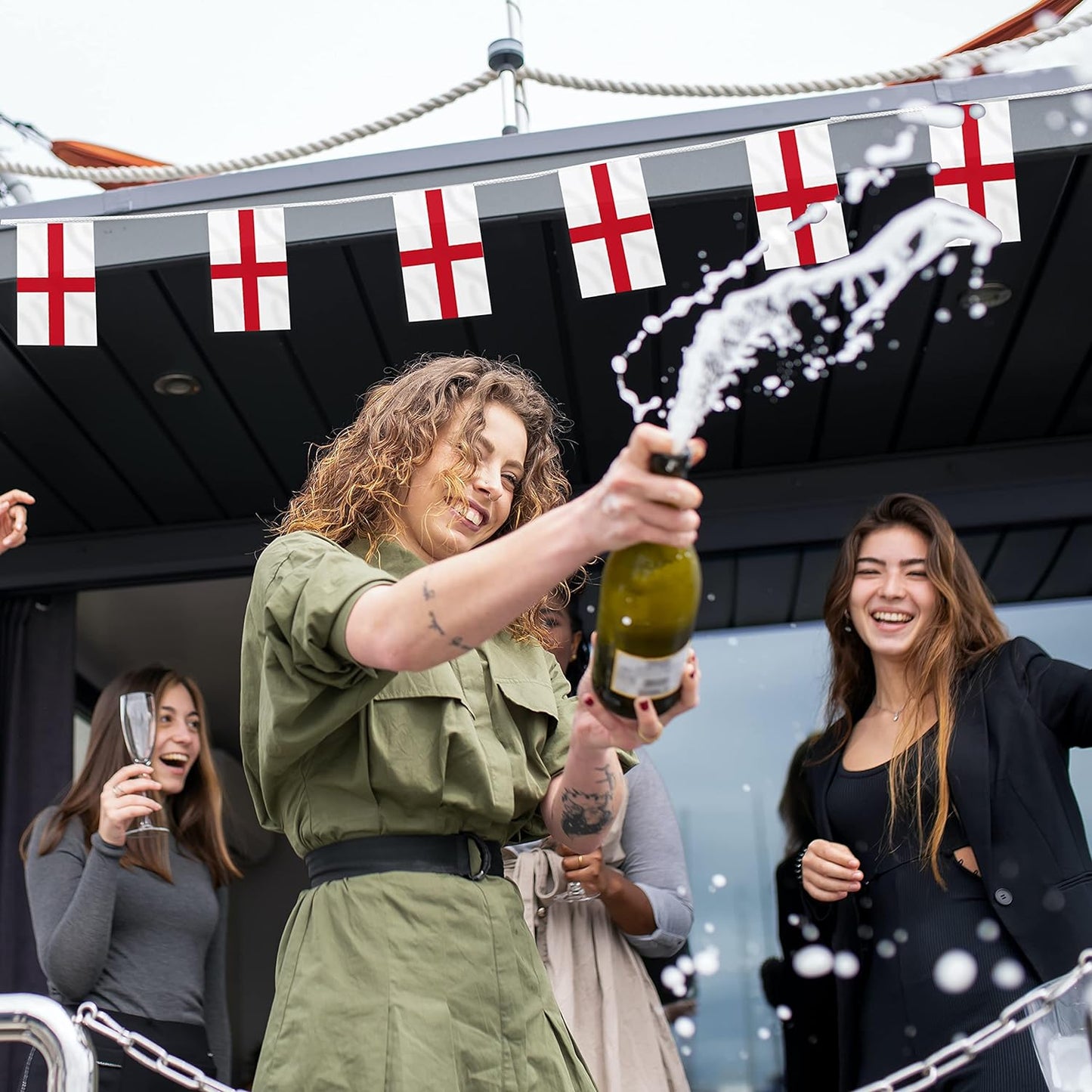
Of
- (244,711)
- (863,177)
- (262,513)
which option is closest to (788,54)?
(863,177)

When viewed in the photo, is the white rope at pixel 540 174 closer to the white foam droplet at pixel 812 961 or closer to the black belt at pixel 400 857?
the black belt at pixel 400 857

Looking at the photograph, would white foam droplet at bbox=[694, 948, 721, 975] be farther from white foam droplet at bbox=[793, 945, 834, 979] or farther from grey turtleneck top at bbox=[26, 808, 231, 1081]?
grey turtleneck top at bbox=[26, 808, 231, 1081]

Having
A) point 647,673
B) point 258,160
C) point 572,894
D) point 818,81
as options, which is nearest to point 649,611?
point 647,673

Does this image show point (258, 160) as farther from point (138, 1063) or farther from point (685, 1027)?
point (685, 1027)

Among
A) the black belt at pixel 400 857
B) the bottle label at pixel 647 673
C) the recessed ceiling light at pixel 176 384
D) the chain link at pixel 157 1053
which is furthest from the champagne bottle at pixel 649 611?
the recessed ceiling light at pixel 176 384

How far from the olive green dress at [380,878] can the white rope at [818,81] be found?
2156 millimetres

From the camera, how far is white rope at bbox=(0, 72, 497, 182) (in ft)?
11.1

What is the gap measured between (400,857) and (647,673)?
43cm

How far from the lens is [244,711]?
1.50 meters

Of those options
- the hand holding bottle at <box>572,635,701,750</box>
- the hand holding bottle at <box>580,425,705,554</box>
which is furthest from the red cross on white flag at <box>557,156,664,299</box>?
the hand holding bottle at <box>580,425,705,554</box>

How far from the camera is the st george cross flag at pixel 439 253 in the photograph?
10.0 ft

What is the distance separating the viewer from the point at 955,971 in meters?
2.37

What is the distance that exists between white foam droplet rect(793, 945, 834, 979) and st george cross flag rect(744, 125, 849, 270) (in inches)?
78.2

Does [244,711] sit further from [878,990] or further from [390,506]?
[878,990]
